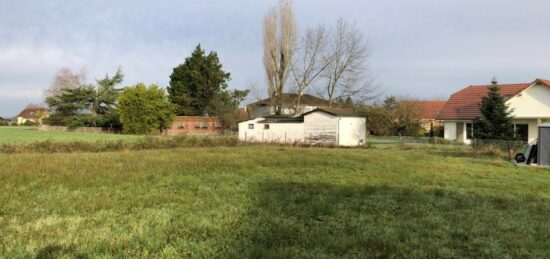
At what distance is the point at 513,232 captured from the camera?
5625mm

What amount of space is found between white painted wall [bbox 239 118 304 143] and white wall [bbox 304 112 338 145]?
0.71 metres

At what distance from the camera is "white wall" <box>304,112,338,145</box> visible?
33219mm

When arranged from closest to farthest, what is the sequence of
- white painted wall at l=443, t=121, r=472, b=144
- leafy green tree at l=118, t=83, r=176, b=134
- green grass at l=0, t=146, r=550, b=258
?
1. green grass at l=0, t=146, r=550, b=258
2. white painted wall at l=443, t=121, r=472, b=144
3. leafy green tree at l=118, t=83, r=176, b=134

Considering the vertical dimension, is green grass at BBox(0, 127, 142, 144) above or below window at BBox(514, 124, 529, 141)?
below

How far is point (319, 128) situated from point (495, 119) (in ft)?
42.4

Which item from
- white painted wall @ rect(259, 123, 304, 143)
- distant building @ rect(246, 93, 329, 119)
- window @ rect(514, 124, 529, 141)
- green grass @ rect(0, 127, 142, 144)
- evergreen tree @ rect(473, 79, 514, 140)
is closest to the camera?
evergreen tree @ rect(473, 79, 514, 140)

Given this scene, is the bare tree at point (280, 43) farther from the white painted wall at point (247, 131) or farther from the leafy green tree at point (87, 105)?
the leafy green tree at point (87, 105)

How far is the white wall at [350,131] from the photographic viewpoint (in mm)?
33094

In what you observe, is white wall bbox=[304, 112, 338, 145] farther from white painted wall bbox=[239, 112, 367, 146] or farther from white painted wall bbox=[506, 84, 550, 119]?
white painted wall bbox=[506, 84, 550, 119]

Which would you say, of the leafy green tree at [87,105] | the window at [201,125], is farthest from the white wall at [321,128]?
the leafy green tree at [87,105]

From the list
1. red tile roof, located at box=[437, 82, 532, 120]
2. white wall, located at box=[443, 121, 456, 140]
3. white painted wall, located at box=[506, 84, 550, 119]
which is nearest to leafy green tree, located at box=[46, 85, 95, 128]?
white wall, located at box=[443, 121, 456, 140]

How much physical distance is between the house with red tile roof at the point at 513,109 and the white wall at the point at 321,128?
435 inches

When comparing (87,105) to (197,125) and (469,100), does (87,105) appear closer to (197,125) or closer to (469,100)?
(197,125)

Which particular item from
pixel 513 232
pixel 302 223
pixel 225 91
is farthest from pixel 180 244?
pixel 225 91
